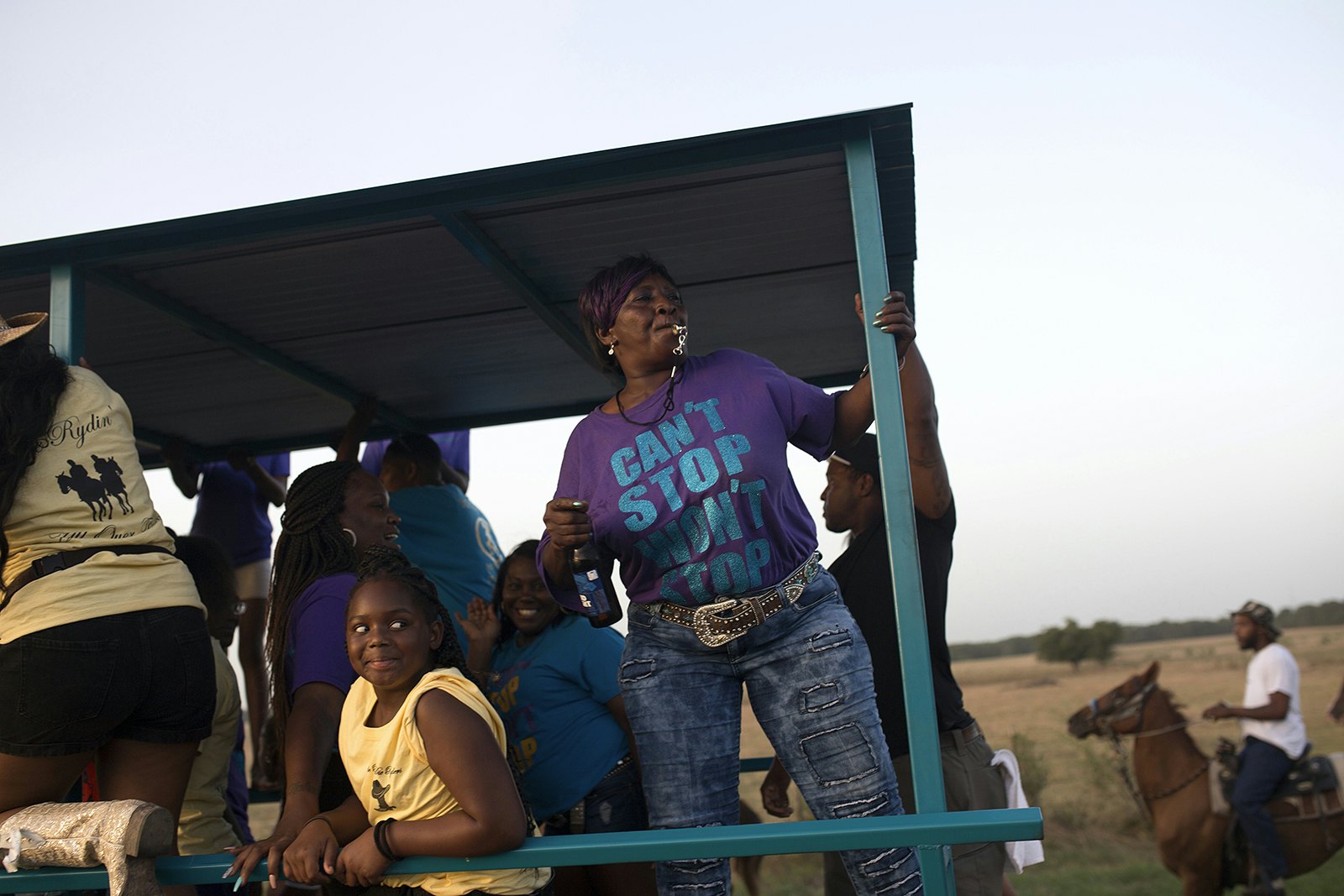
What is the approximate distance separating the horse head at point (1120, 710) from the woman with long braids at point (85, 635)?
8.89 metres

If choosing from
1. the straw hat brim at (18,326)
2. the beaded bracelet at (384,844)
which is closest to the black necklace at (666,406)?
the beaded bracelet at (384,844)

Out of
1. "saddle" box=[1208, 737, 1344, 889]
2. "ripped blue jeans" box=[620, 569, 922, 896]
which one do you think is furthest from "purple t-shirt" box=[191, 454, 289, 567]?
"saddle" box=[1208, 737, 1344, 889]

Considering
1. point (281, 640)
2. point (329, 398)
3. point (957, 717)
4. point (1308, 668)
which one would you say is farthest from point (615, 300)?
point (1308, 668)

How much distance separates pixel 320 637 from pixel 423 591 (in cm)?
36

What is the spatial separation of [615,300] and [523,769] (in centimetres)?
153

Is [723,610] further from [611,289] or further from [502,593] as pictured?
Answer: [502,593]

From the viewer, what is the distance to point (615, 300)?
3102 mm

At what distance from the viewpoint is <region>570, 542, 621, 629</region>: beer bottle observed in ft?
9.22

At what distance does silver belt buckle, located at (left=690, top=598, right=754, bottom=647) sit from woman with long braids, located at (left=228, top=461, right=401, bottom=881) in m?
0.99

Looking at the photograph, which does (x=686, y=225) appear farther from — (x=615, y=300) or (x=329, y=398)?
(x=329, y=398)

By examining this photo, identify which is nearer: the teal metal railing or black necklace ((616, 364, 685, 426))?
the teal metal railing

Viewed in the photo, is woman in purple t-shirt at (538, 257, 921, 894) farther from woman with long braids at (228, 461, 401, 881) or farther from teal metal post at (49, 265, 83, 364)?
teal metal post at (49, 265, 83, 364)

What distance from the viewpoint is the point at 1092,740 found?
1018 inches

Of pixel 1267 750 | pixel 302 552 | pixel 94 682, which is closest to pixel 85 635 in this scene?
pixel 94 682
